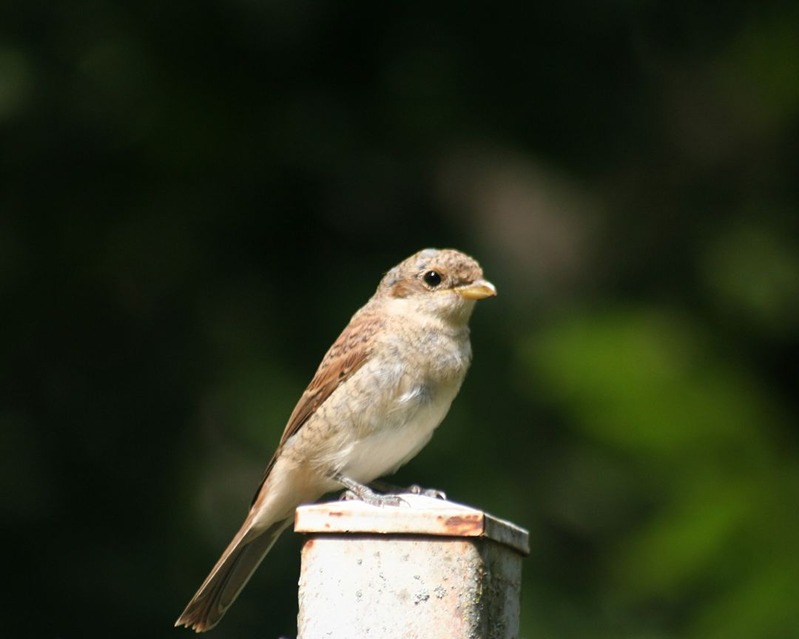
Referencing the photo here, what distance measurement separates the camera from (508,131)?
7.82m

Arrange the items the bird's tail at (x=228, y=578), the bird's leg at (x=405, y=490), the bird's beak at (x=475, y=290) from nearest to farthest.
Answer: the bird's leg at (x=405, y=490) < the bird's tail at (x=228, y=578) < the bird's beak at (x=475, y=290)

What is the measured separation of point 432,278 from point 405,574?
6.98ft

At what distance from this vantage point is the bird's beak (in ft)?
16.0

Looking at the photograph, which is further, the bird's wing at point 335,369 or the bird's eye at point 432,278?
the bird's eye at point 432,278

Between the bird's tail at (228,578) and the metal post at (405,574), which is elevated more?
the bird's tail at (228,578)

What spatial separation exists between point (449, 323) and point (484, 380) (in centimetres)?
270

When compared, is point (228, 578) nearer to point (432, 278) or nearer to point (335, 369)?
point (335, 369)

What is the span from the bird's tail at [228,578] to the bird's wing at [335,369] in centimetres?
13

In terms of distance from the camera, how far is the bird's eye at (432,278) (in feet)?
16.3

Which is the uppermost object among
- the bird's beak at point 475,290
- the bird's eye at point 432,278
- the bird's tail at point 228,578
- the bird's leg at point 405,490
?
the bird's eye at point 432,278

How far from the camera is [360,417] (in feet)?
15.1

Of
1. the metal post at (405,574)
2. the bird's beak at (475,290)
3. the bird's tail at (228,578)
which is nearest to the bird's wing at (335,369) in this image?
the bird's tail at (228,578)

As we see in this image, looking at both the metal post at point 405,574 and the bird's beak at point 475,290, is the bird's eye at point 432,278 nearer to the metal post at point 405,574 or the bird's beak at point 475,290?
the bird's beak at point 475,290

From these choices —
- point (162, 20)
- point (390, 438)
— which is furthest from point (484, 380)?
point (390, 438)
